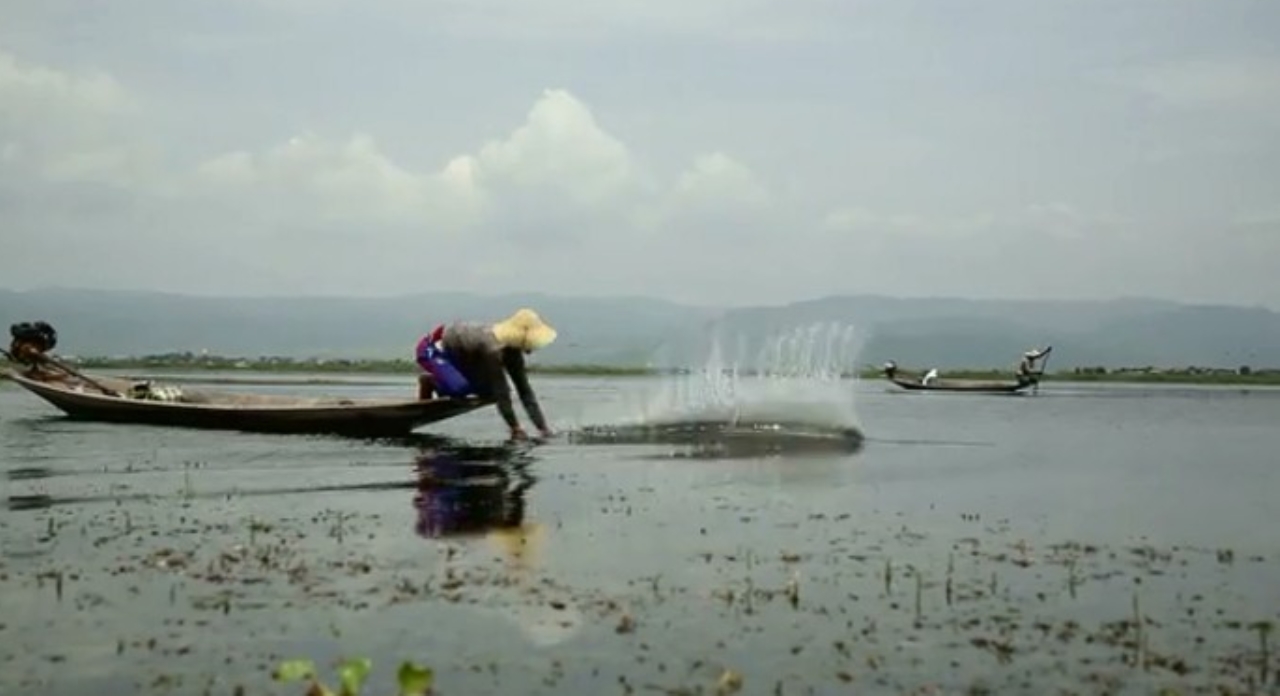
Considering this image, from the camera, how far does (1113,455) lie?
3781 cm

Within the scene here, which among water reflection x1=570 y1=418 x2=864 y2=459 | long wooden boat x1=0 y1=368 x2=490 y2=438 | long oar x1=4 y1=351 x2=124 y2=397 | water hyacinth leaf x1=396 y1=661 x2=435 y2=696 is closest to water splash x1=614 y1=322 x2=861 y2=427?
water reflection x1=570 y1=418 x2=864 y2=459

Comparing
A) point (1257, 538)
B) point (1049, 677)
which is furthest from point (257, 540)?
point (1257, 538)

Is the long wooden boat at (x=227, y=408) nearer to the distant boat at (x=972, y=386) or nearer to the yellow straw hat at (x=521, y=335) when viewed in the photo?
the yellow straw hat at (x=521, y=335)

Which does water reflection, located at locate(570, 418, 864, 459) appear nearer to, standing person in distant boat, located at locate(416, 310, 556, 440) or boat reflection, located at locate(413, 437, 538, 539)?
standing person in distant boat, located at locate(416, 310, 556, 440)

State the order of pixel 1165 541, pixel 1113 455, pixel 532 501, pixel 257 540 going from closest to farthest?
pixel 257 540 → pixel 1165 541 → pixel 532 501 → pixel 1113 455

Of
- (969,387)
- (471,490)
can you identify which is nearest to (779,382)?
(471,490)

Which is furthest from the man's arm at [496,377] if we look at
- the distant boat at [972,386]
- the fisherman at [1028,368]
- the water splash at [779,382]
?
the fisherman at [1028,368]

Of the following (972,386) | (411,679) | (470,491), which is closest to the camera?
(411,679)

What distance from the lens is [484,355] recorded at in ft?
108

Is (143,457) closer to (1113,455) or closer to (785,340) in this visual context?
(785,340)

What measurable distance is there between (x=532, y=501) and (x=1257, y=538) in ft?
35.5

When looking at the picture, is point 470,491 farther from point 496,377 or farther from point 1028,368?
point 1028,368

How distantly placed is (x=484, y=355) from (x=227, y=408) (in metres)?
8.02

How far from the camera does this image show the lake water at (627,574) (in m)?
11.7
